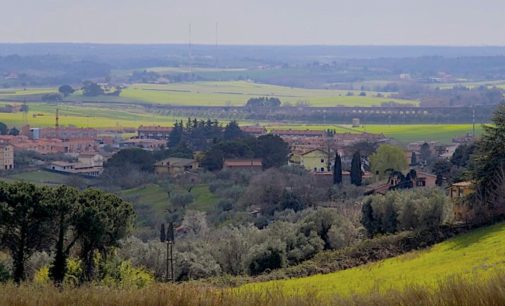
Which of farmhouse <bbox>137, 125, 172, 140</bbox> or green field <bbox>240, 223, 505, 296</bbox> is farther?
farmhouse <bbox>137, 125, 172, 140</bbox>

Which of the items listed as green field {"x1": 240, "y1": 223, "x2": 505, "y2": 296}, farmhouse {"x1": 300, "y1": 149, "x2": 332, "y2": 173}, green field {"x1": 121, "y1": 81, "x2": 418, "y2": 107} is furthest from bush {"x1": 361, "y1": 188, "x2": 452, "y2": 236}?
green field {"x1": 121, "y1": 81, "x2": 418, "y2": 107}

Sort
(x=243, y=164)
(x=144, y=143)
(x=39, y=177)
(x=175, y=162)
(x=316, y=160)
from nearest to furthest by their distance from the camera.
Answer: (x=39, y=177)
(x=243, y=164)
(x=175, y=162)
(x=316, y=160)
(x=144, y=143)

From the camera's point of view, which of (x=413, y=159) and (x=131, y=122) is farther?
(x=131, y=122)

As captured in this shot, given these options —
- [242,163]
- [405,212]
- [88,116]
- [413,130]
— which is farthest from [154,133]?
[405,212]

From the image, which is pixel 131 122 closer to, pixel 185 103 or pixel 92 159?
pixel 185 103

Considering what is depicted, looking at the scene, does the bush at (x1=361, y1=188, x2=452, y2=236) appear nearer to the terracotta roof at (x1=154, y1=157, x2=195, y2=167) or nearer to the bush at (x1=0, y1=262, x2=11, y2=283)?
the bush at (x1=0, y1=262, x2=11, y2=283)

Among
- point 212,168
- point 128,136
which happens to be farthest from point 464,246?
point 128,136

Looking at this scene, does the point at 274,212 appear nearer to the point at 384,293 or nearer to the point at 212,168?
the point at 212,168
